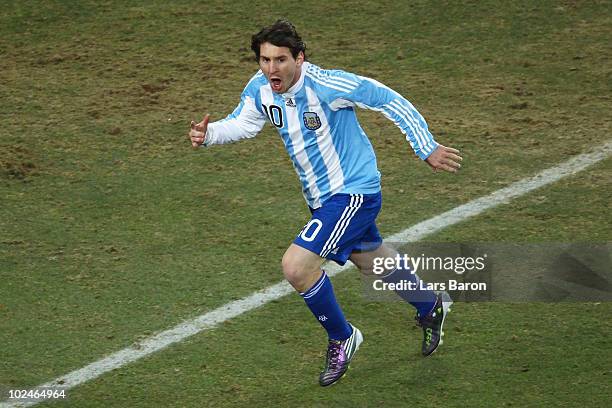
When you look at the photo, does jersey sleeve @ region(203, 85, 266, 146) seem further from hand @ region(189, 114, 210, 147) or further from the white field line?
the white field line

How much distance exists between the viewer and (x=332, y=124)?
6.33 metres

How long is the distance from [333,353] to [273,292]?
1.06m

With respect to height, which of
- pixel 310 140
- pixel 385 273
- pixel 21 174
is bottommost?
pixel 21 174

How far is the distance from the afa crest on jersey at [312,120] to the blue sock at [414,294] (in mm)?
982

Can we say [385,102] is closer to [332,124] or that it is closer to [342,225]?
[332,124]

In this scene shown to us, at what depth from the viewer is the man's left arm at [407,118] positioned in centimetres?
618

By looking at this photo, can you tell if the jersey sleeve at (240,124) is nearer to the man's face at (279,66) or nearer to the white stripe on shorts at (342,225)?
the man's face at (279,66)

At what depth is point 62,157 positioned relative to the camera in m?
9.23

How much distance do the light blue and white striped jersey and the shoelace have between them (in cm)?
76

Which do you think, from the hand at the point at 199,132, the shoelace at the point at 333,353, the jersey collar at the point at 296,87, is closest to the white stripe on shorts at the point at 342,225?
the shoelace at the point at 333,353

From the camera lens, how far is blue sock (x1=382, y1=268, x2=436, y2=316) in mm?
6676

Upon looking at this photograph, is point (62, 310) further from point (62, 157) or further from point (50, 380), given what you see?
point (62, 157)

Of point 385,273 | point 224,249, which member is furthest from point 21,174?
point 385,273

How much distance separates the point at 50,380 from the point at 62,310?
0.79 meters
